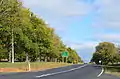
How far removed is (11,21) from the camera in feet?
178

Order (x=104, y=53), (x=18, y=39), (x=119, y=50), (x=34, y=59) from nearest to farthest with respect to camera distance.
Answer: (x=18, y=39) < (x=34, y=59) < (x=119, y=50) < (x=104, y=53)

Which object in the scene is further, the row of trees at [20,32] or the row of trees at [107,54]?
the row of trees at [107,54]

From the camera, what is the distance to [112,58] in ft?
531

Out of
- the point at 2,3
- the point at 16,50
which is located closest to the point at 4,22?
the point at 2,3

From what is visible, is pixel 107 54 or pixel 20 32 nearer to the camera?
pixel 20 32

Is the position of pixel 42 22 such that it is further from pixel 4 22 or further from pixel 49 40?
pixel 4 22

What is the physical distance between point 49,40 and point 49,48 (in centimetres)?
349

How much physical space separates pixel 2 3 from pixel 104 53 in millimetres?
142759

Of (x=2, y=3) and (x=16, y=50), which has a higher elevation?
(x=2, y=3)

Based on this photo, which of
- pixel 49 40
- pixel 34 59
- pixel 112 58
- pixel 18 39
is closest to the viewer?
pixel 18 39

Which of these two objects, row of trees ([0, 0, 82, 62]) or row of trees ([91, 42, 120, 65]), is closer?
row of trees ([0, 0, 82, 62])

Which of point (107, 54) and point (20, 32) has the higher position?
point (20, 32)

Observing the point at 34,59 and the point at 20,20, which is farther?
the point at 34,59

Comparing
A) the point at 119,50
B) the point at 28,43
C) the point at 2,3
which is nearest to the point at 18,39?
the point at 28,43
